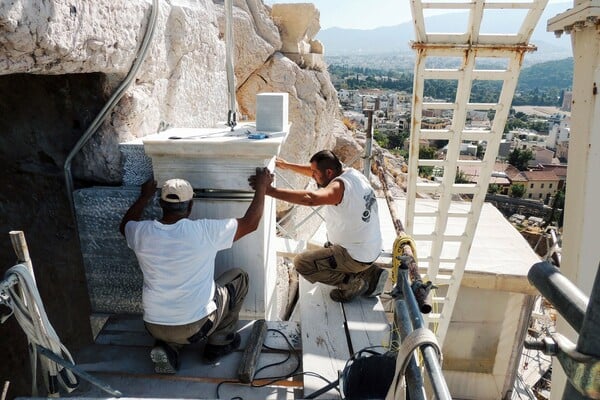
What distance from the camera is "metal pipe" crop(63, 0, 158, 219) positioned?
10.3 ft

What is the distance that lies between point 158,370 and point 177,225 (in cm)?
97

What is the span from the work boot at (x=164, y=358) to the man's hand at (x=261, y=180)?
1.18 m

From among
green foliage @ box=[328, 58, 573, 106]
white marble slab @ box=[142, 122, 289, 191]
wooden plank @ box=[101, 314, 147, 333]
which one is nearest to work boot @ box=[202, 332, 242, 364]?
wooden plank @ box=[101, 314, 147, 333]

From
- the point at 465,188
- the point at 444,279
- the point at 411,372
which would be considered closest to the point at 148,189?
the point at 411,372

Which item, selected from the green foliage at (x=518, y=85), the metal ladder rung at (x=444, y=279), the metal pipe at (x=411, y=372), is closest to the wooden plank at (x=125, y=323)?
the metal pipe at (x=411, y=372)

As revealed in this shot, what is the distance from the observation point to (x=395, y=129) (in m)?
64.4

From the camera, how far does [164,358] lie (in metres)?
2.81

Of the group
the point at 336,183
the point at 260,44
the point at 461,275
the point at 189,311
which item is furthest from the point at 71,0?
the point at 260,44

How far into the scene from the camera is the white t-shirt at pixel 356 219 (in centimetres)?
380

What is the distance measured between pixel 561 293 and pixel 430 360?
1.91 feet

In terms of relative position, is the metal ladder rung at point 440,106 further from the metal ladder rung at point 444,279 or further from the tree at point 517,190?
the tree at point 517,190

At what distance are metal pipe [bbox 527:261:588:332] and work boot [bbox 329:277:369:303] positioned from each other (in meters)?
2.96

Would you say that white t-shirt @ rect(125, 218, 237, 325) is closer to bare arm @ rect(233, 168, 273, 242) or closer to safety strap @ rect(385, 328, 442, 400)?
bare arm @ rect(233, 168, 273, 242)

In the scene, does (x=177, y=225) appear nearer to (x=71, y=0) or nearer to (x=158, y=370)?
(x=158, y=370)
